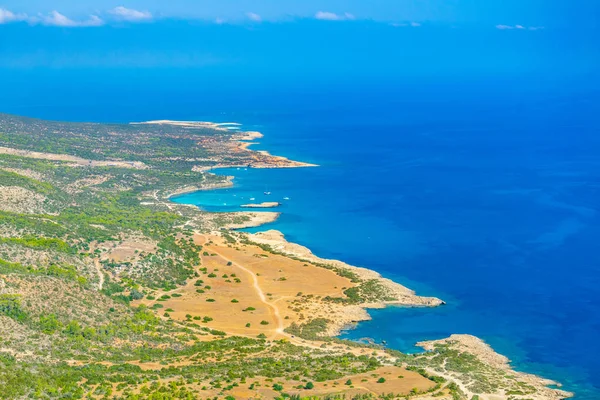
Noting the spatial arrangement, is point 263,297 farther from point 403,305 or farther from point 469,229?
point 469,229

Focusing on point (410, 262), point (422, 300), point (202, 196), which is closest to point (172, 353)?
point (422, 300)

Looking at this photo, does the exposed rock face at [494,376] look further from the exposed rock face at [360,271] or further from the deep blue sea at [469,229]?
the exposed rock face at [360,271]

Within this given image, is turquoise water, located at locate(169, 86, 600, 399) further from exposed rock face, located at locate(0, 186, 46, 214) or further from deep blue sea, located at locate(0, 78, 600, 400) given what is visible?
exposed rock face, located at locate(0, 186, 46, 214)

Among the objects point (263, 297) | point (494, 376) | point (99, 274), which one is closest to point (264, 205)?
point (263, 297)

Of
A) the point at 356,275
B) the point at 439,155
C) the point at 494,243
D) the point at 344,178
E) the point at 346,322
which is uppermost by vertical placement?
the point at 439,155

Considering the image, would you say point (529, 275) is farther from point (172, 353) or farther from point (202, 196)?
point (202, 196)

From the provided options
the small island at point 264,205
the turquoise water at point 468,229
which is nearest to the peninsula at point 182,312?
the small island at point 264,205

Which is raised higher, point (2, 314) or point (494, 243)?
point (494, 243)

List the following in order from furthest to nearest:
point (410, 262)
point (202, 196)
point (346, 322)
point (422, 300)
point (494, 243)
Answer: point (202, 196), point (494, 243), point (410, 262), point (422, 300), point (346, 322)
